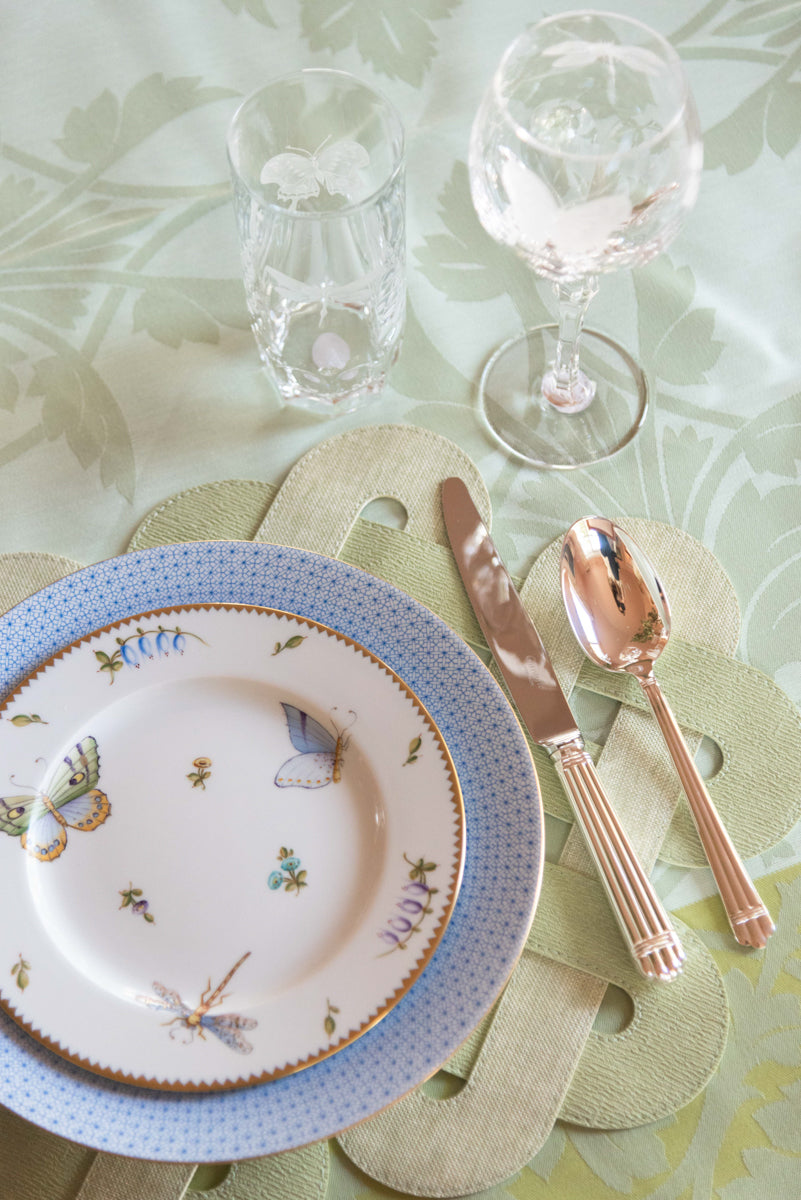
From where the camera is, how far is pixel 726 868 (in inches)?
18.3

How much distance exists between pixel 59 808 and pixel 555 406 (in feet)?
1.30

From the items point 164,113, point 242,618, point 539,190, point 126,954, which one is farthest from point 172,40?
point 126,954

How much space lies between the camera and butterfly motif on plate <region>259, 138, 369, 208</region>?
592 mm

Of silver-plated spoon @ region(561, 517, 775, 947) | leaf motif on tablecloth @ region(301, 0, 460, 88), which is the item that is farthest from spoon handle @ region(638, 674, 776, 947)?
leaf motif on tablecloth @ region(301, 0, 460, 88)

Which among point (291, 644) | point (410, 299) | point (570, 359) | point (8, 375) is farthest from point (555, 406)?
point (8, 375)

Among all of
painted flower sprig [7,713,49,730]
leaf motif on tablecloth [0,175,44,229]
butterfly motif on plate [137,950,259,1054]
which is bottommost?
butterfly motif on plate [137,950,259,1054]

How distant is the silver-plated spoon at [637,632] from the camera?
46 centimetres

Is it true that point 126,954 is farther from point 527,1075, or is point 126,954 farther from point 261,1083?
point 527,1075

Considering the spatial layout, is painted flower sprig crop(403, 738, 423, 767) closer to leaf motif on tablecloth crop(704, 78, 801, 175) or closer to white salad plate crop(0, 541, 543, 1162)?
white salad plate crop(0, 541, 543, 1162)

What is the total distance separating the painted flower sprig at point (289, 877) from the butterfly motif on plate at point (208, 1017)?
0.04 m

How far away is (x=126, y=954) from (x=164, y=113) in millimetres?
633

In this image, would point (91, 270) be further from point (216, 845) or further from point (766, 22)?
point (766, 22)

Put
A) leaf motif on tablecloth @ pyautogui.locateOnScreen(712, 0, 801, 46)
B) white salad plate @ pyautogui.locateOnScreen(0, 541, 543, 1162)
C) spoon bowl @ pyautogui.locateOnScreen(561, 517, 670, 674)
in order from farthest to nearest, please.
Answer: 1. leaf motif on tablecloth @ pyautogui.locateOnScreen(712, 0, 801, 46)
2. spoon bowl @ pyautogui.locateOnScreen(561, 517, 670, 674)
3. white salad plate @ pyautogui.locateOnScreen(0, 541, 543, 1162)

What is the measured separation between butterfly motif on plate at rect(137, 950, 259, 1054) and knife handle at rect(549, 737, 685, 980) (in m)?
0.18
